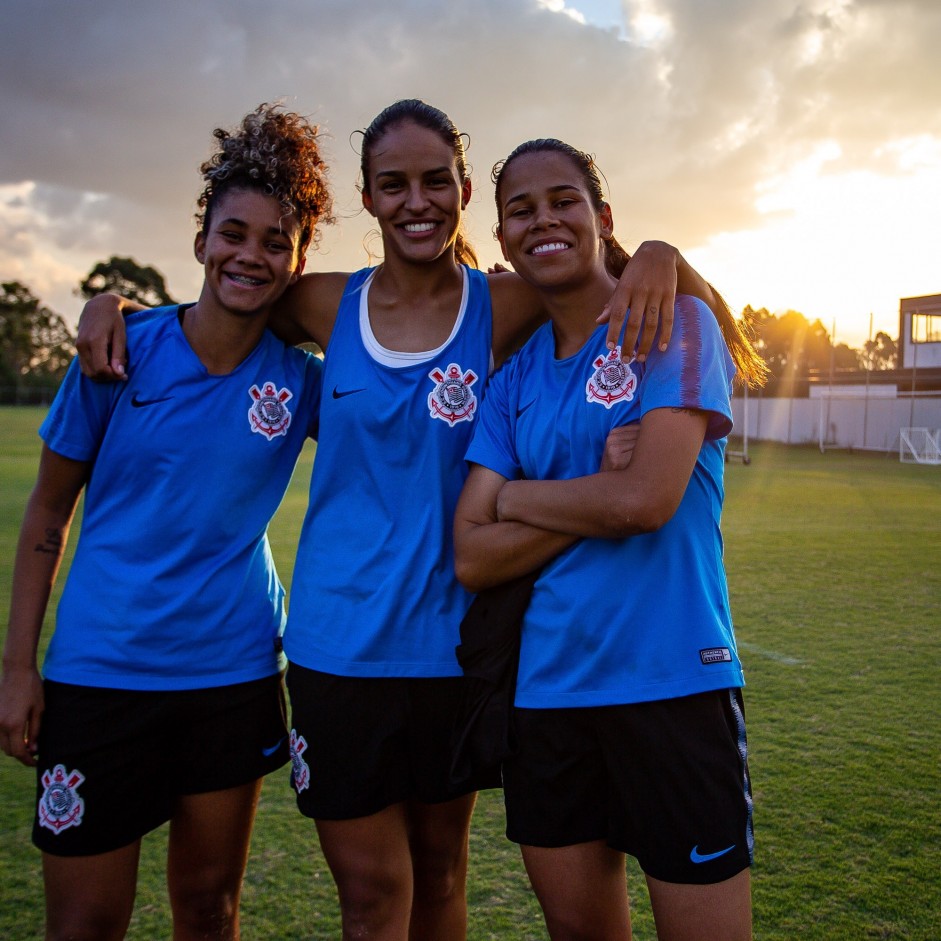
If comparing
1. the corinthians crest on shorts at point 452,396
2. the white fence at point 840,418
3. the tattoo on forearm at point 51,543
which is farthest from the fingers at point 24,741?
the white fence at point 840,418

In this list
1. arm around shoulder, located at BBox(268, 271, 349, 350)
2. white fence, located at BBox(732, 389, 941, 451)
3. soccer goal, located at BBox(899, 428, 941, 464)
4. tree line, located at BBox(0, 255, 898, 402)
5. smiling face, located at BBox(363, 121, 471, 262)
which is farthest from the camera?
tree line, located at BBox(0, 255, 898, 402)

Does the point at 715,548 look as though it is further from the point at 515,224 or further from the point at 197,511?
the point at 197,511

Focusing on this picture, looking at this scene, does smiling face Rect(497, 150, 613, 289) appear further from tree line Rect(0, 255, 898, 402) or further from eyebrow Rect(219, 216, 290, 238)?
tree line Rect(0, 255, 898, 402)

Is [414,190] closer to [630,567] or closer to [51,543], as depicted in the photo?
[630,567]

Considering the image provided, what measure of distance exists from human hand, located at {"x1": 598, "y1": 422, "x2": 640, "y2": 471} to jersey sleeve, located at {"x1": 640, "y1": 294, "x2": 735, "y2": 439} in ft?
0.17

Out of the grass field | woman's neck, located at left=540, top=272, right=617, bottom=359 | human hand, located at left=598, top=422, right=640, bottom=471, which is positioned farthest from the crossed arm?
the grass field

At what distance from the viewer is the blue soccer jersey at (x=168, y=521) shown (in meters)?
2.28

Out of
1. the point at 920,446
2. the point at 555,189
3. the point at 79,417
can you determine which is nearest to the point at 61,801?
the point at 79,417

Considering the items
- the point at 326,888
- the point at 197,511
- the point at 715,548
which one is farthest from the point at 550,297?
the point at 326,888

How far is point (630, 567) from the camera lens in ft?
6.72

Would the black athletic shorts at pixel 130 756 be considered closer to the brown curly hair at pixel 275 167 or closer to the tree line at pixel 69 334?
the brown curly hair at pixel 275 167

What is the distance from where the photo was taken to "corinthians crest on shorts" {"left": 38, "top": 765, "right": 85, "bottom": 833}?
2.18 meters

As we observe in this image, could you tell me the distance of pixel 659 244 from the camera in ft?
7.21

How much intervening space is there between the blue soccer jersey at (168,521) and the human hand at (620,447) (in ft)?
2.98
